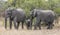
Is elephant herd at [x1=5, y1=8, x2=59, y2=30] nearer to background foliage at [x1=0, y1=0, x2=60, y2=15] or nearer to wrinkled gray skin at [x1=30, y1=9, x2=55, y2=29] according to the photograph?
wrinkled gray skin at [x1=30, y1=9, x2=55, y2=29]

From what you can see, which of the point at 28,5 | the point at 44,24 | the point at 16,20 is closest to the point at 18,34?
the point at 16,20

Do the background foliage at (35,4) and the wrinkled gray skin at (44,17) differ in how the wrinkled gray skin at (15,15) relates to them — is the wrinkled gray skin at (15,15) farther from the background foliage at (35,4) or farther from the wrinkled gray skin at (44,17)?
the background foliage at (35,4)

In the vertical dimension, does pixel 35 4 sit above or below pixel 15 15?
above

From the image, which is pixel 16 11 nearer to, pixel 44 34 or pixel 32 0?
pixel 32 0

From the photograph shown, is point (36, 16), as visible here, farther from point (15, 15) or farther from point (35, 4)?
point (35, 4)

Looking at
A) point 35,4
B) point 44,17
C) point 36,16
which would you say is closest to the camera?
point 44,17

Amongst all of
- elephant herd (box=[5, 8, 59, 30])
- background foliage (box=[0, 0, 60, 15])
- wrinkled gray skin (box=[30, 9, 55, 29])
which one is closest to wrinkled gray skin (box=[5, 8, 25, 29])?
elephant herd (box=[5, 8, 59, 30])

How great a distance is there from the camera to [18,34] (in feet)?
33.3

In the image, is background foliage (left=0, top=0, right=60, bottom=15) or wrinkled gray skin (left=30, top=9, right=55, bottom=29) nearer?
wrinkled gray skin (left=30, top=9, right=55, bottom=29)

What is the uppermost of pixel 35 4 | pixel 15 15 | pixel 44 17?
pixel 35 4

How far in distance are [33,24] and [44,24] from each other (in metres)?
0.65

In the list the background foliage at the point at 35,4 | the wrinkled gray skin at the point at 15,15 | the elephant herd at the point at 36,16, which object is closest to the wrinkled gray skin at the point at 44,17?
the elephant herd at the point at 36,16

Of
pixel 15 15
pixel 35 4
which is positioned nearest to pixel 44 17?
pixel 15 15

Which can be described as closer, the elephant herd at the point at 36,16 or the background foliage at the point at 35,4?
the elephant herd at the point at 36,16
